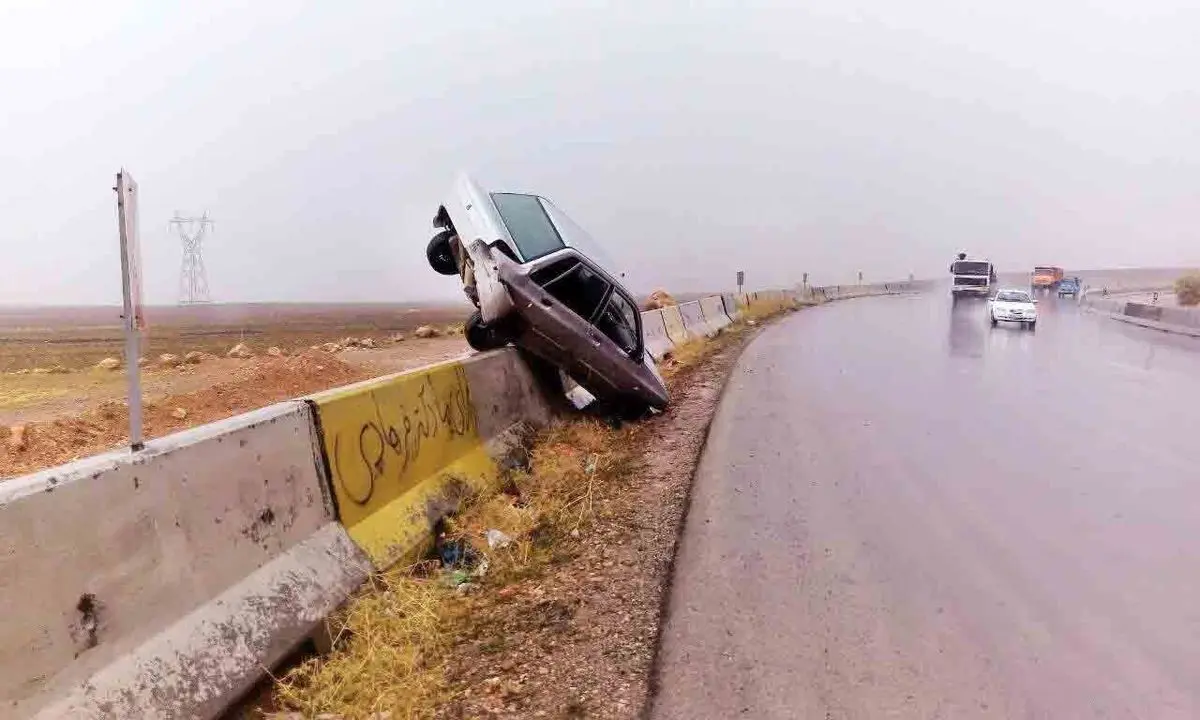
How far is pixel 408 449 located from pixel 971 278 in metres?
50.9

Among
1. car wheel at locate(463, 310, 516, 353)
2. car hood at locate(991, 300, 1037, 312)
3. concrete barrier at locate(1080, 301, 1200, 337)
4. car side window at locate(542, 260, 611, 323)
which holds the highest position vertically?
car side window at locate(542, 260, 611, 323)

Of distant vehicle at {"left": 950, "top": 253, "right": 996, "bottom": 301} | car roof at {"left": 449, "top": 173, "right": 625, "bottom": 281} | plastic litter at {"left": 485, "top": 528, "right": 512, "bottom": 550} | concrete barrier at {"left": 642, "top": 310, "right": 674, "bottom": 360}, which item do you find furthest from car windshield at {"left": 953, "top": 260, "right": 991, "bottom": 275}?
plastic litter at {"left": 485, "top": 528, "right": 512, "bottom": 550}

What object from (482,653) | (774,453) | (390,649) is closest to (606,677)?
(482,653)

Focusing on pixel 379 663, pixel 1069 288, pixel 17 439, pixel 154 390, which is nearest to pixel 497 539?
pixel 379 663

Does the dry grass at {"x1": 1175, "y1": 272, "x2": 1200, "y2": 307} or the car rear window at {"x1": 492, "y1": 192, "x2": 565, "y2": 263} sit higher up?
the car rear window at {"x1": 492, "y1": 192, "x2": 565, "y2": 263}

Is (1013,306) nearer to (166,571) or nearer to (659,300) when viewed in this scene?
(659,300)

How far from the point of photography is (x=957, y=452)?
807 centimetres

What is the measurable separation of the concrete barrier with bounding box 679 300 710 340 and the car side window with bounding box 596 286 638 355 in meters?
11.4

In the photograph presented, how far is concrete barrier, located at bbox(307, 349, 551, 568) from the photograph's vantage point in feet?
14.8

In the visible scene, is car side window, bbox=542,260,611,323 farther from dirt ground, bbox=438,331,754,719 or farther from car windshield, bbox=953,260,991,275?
car windshield, bbox=953,260,991,275

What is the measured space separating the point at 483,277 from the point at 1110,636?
20.0 feet

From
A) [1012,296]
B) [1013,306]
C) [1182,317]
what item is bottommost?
[1182,317]

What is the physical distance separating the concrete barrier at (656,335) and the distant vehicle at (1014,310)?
45.9 ft

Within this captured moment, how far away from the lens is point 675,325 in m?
20.8
